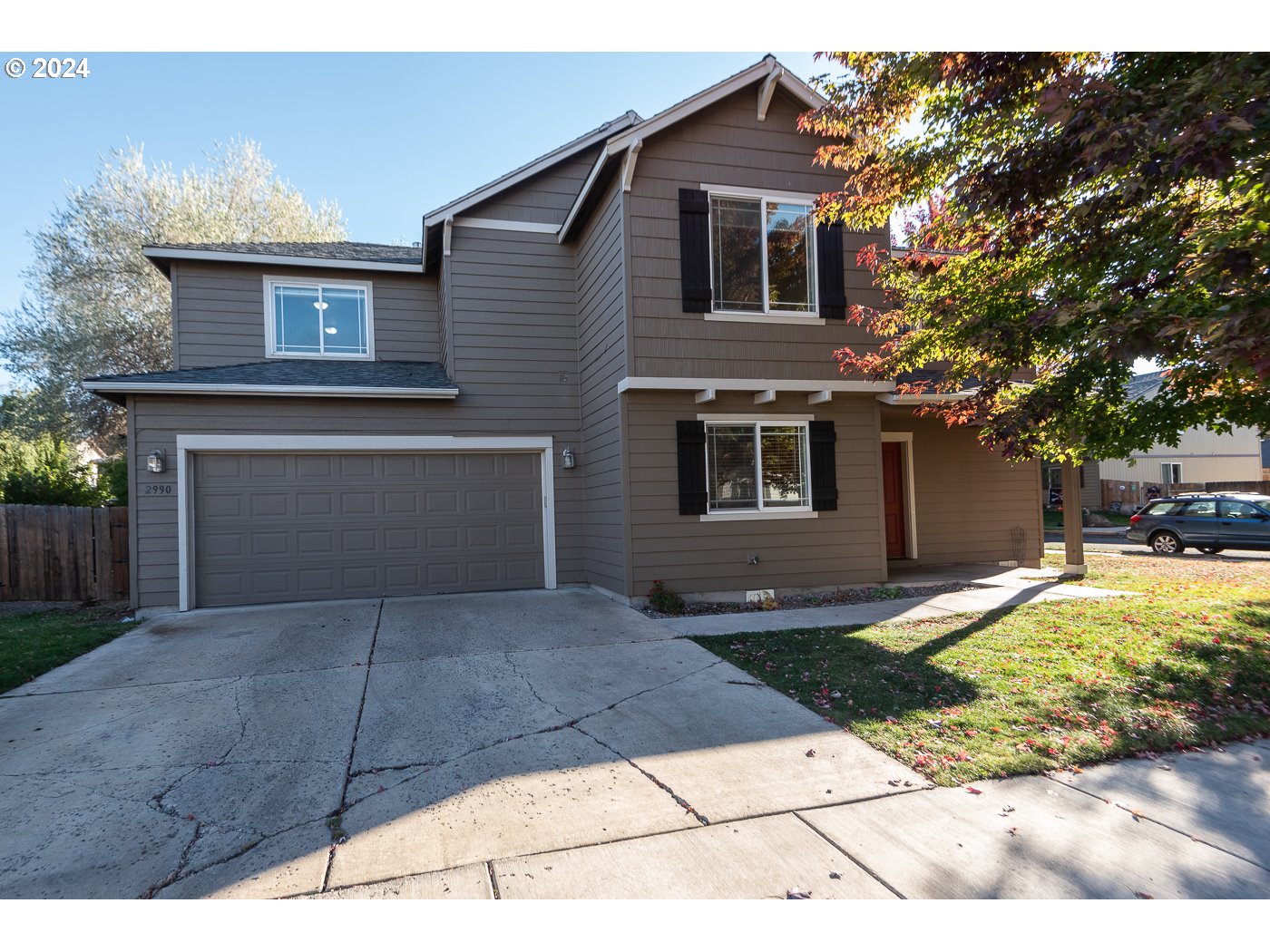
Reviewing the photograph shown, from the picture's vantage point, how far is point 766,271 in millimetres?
8453

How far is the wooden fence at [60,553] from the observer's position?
9.48 meters

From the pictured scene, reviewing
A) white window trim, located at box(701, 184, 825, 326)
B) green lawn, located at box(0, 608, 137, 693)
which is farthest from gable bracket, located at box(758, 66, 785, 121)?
green lawn, located at box(0, 608, 137, 693)

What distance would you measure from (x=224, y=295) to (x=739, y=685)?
1009cm

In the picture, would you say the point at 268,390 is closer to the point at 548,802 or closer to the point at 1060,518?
the point at 548,802

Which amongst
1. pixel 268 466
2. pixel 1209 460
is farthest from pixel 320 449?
pixel 1209 460

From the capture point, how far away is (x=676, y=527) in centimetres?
815

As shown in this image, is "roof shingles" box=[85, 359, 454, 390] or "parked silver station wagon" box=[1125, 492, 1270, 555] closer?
"roof shingles" box=[85, 359, 454, 390]

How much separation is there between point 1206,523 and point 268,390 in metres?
19.1

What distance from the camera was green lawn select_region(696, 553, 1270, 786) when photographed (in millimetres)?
3869

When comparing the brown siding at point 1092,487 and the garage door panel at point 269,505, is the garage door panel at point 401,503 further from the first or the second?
the brown siding at point 1092,487

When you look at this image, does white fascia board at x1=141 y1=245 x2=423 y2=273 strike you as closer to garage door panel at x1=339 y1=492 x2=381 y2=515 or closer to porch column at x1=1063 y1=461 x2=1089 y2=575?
garage door panel at x1=339 y1=492 x2=381 y2=515

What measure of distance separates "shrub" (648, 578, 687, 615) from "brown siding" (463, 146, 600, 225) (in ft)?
20.5

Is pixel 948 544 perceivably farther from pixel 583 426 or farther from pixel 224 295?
pixel 224 295

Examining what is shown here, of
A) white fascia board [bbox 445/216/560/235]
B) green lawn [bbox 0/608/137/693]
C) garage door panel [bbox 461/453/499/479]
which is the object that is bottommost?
green lawn [bbox 0/608/137/693]
